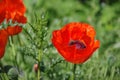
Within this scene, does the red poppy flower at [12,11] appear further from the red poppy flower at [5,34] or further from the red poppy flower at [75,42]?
the red poppy flower at [75,42]

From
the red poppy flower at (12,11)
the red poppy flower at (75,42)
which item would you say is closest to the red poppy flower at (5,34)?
the red poppy flower at (12,11)

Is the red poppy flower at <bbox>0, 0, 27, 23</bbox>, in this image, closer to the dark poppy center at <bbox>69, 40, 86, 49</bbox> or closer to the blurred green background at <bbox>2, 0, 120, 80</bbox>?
the blurred green background at <bbox>2, 0, 120, 80</bbox>

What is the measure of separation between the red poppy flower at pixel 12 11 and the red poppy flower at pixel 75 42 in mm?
215

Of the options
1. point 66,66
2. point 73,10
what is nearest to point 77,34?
point 66,66

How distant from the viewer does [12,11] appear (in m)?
1.94

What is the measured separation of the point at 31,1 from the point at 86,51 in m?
1.93

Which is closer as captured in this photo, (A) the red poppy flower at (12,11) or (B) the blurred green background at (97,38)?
(A) the red poppy flower at (12,11)

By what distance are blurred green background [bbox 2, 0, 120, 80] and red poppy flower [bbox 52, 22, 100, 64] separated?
103 millimetres

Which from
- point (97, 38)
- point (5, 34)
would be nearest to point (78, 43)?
point (5, 34)

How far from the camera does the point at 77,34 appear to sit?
1.82 metres

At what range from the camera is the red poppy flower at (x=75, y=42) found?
1.66 metres

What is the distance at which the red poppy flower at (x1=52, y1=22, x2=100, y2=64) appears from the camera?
1.66 meters

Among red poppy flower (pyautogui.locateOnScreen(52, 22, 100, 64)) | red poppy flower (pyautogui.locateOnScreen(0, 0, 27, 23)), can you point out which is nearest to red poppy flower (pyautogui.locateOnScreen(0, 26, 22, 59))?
red poppy flower (pyautogui.locateOnScreen(0, 0, 27, 23))

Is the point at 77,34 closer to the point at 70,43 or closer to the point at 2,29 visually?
the point at 70,43
